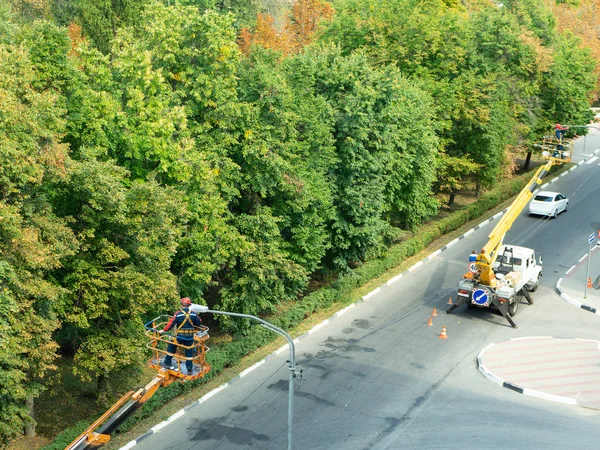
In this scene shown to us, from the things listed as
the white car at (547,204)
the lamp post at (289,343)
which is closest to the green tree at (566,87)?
the white car at (547,204)

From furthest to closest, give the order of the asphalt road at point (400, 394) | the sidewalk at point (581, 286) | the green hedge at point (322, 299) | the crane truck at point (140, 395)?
the sidewalk at point (581, 286) < the green hedge at point (322, 299) < the asphalt road at point (400, 394) < the crane truck at point (140, 395)

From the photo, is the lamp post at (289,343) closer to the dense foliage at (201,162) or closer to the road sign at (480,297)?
the dense foliage at (201,162)

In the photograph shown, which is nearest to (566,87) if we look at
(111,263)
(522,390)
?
Answer: (522,390)

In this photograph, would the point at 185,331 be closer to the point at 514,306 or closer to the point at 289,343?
the point at 289,343

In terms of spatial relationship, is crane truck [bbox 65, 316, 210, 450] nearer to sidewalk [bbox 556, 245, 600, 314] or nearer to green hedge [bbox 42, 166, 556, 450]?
green hedge [bbox 42, 166, 556, 450]

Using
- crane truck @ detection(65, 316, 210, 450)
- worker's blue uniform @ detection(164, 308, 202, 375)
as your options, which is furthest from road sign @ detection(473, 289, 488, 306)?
worker's blue uniform @ detection(164, 308, 202, 375)

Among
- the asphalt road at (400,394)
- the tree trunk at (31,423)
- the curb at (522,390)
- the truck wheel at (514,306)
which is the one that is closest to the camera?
the tree trunk at (31,423)
